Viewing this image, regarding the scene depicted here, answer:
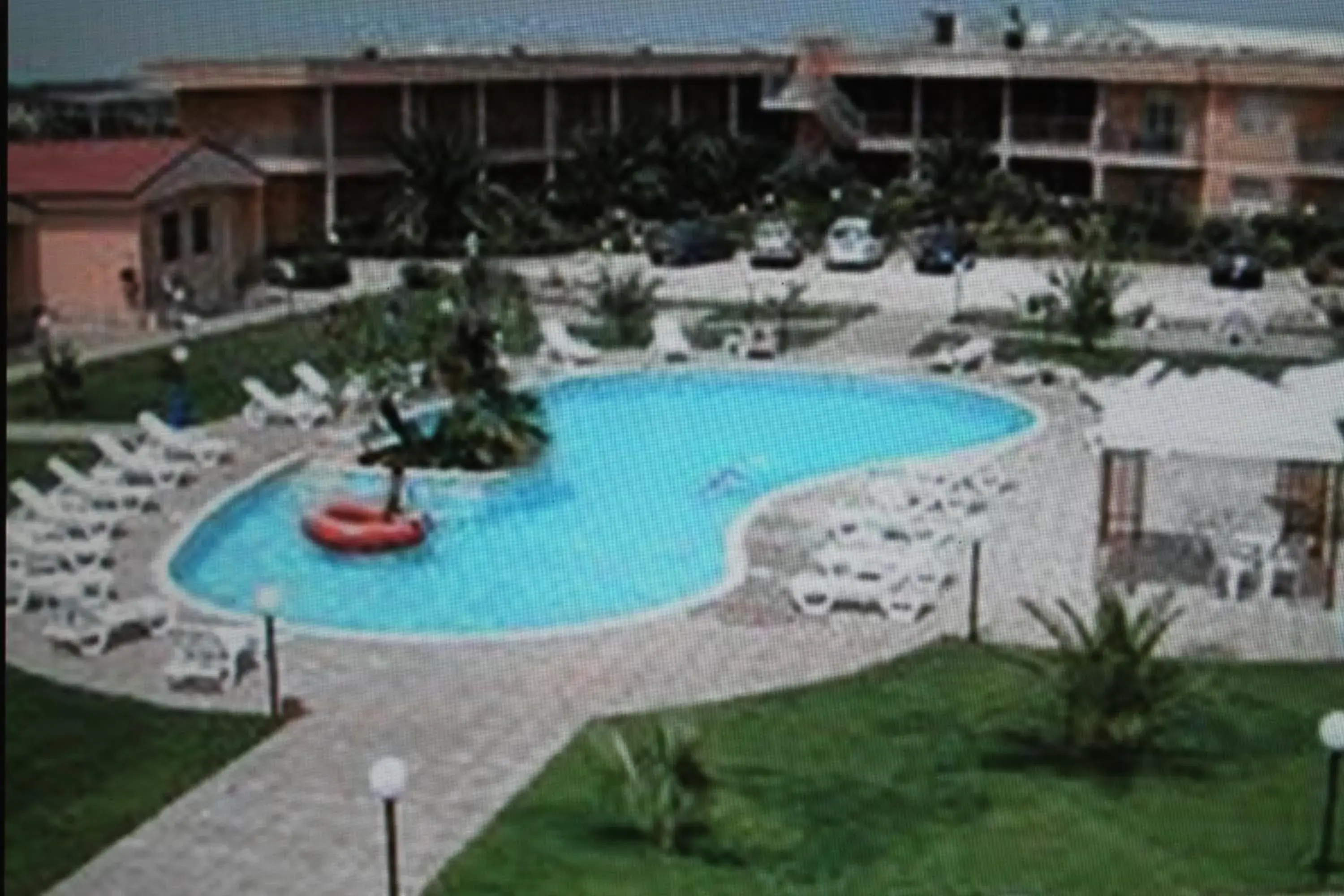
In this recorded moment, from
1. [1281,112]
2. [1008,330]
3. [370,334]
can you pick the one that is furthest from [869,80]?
[370,334]

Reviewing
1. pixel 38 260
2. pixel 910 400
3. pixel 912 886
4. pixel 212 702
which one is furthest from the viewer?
pixel 38 260

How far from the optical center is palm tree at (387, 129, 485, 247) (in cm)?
1037

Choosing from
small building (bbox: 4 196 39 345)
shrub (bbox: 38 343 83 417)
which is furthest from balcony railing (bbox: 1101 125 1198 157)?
shrub (bbox: 38 343 83 417)

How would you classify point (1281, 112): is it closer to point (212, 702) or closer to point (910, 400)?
point (910, 400)

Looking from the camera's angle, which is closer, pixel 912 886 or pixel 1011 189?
pixel 912 886

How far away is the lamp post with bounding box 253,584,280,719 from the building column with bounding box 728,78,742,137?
31.8 feet

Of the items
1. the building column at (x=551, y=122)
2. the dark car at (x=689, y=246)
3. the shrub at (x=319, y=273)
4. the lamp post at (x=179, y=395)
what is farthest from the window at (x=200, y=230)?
the building column at (x=551, y=122)

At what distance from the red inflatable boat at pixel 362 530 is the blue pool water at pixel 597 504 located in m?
0.04

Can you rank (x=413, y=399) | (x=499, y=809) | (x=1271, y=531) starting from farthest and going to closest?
1. (x=413, y=399)
2. (x=1271, y=531)
3. (x=499, y=809)

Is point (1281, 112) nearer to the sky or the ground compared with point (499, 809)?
nearer to the sky

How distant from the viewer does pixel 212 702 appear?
3.83 meters

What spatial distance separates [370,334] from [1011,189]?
5.68m

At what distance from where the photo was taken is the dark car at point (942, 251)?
1034cm

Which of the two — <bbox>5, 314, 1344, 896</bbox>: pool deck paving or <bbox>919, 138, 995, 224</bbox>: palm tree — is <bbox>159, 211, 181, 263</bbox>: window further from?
<bbox>919, 138, 995, 224</bbox>: palm tree
